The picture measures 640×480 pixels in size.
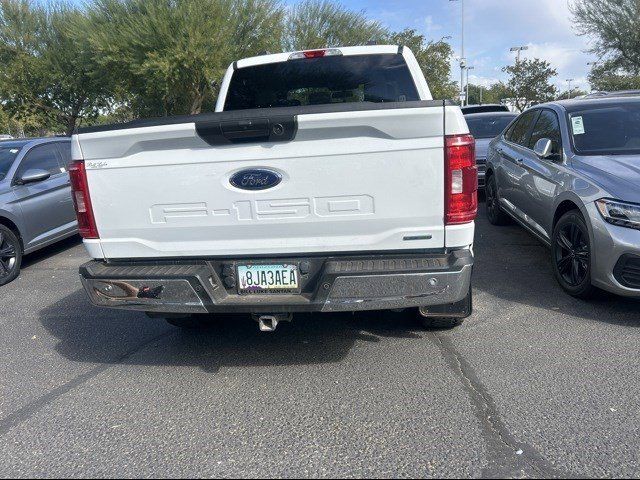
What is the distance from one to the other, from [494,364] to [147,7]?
60.6 ft

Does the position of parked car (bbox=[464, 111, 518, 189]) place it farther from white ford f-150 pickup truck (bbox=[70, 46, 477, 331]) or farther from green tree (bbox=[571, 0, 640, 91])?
green tree (bbox=[571, 0, 640, 91])

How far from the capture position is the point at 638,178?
13.1 ft

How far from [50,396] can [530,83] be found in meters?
44.9

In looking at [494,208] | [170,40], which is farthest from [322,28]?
[494,208]

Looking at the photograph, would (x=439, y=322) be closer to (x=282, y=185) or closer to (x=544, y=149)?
(x=282, y=185)

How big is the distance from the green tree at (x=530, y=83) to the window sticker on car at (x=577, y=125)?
39.6 metres

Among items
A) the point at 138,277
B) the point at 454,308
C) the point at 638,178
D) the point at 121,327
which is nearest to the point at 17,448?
the point at 138,277

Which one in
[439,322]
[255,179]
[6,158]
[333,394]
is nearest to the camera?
[255,179]

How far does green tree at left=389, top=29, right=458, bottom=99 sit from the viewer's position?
35406mm

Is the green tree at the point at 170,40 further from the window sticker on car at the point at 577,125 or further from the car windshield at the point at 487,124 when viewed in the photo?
the window sticker on car at the point at 577,125

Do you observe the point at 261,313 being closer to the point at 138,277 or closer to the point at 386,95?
the point at 138,277

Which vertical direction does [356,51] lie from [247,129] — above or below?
above

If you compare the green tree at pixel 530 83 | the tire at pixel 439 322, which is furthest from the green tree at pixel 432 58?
the tire at pixel 439 322

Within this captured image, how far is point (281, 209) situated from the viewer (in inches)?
117
